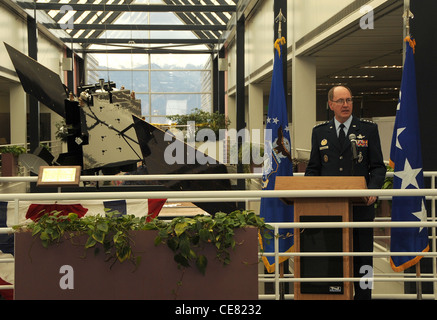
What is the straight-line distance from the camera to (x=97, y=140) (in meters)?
8.32

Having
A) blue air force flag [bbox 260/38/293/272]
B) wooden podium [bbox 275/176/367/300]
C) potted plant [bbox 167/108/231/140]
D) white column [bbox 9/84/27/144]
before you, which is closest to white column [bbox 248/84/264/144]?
potted plant [bbox 167/108/231/140]

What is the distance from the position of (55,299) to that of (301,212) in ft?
4.45

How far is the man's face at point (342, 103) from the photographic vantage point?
321 centimetres

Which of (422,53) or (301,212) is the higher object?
(422,53)

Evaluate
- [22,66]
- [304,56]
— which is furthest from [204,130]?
[22,66]

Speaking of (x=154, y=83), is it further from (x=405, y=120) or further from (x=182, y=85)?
(x=405, y=120)

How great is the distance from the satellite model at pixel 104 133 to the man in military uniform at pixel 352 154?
3106 millimetres

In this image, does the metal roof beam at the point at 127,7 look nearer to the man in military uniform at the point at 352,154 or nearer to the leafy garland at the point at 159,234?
the man in military uniform at the point at 352,154

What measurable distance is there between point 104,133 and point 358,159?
561cm

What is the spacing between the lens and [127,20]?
23547 mm

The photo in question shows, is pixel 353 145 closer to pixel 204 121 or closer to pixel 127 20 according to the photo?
pixel 204 121

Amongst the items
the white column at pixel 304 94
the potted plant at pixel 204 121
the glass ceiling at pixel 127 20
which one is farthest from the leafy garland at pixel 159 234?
the potted plant at pixel 204 121

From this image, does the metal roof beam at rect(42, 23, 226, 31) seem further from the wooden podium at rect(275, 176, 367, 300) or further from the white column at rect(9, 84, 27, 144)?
the wooden podium at rect(275, 176, 367, 300)

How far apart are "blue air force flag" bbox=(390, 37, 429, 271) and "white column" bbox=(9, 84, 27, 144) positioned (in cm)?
1257
